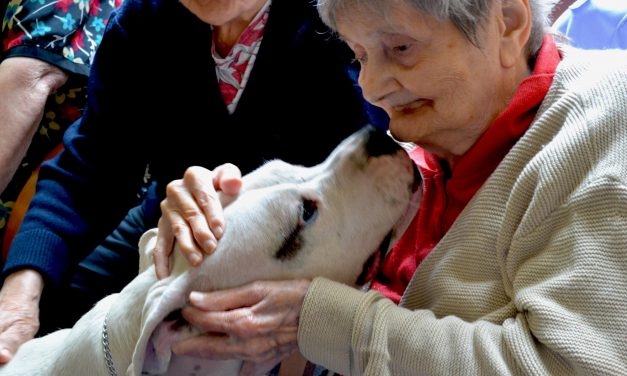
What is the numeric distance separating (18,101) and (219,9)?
98 cm

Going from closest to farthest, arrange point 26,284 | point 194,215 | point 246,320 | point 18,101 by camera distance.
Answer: point 246,320 → point 194,215 → point 26,284 → point 18,101

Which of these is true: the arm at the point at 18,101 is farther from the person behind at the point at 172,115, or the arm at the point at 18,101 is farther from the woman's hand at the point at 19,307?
the woman's hand at the point at 19,307

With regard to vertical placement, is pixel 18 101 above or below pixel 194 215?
below

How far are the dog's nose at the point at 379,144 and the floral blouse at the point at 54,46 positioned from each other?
142 centimetres

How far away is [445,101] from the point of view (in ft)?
4.60

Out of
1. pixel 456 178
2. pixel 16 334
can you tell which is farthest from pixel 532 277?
pixel 16 334

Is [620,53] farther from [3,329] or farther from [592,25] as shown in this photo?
[3,329]

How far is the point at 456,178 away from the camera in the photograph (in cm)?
147

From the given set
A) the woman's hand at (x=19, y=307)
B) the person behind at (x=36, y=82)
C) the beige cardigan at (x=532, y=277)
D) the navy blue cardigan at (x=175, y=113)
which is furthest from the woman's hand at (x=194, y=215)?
the person behind at (x=36, y=82)

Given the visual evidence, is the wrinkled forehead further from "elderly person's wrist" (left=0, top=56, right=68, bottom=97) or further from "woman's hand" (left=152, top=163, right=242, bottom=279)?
"elderly person's wrist" (left=0, top=56, right=68, bottom=97)

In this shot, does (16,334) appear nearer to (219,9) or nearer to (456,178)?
→ (219,9)

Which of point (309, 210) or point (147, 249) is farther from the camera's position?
point (147, 249)

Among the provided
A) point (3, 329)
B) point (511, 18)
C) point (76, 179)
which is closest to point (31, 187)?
point (76, 179)

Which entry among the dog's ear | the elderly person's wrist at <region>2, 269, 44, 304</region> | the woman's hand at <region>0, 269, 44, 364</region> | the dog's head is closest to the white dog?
the dog's head
